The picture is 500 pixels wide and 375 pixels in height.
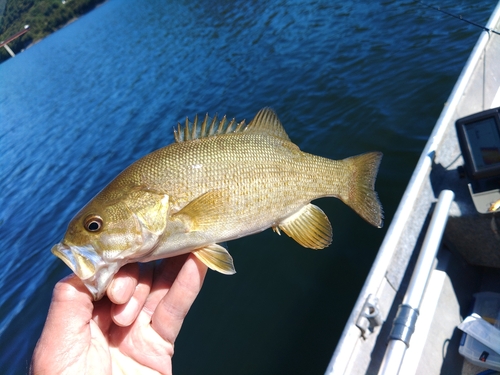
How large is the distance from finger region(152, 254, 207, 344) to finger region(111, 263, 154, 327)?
15 centimetres

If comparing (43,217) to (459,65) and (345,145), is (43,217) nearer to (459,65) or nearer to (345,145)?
(345,145)

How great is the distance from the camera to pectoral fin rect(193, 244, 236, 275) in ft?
8.55

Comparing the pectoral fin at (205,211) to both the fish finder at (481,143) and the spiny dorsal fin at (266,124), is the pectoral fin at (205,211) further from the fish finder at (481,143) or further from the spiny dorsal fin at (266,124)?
the fish finder at (481,143)

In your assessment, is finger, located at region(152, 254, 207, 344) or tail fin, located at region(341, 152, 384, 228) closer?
finger, located at region(152, 254, 207, 344)

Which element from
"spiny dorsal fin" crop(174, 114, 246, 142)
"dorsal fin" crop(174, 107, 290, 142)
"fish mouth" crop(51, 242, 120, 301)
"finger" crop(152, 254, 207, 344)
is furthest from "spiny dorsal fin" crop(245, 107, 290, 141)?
"fish mouth" crop(51, 242, 120, 301)

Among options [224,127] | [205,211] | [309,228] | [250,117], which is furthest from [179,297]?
[250,117]

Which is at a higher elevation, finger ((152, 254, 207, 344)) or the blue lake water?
finger ((152, 254, 207, 344))

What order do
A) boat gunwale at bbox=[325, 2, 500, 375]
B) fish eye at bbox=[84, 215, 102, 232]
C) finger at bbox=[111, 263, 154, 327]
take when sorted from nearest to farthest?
fish eye at bbox=[84, 215, 102, 232] → finger at bbox=[111, 263, 154, 327] → boat gunwale at bbox=[325, 2, 500, 375]

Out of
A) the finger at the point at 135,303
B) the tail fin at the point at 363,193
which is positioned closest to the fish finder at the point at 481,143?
the tail fin at the point at 363,193

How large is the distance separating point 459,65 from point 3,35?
117258 mm

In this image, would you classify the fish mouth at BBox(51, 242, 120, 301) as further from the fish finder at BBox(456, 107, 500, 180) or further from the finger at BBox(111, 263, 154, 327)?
the fish finder at BBox(456, 107, 500, 180)

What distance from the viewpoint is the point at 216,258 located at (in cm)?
266

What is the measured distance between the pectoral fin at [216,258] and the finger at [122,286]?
472 millimetres

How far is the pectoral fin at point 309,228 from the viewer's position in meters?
3.06
